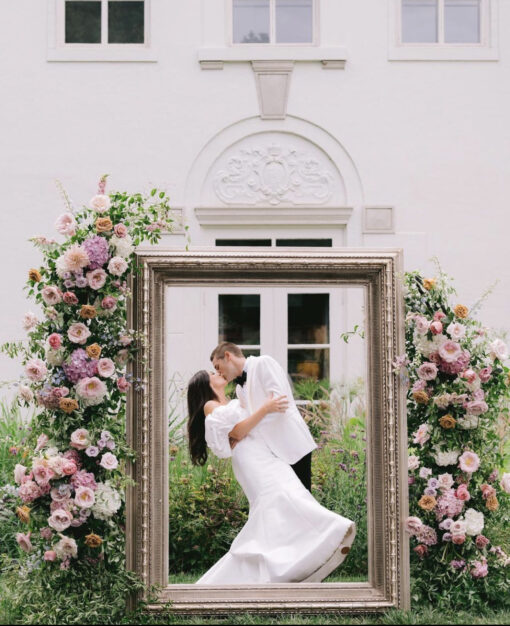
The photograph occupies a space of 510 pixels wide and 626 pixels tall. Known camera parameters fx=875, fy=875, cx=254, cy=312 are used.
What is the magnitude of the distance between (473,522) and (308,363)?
1.17 m

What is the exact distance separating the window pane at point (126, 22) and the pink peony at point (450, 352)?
477 cm

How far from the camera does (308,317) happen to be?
4.87 meters

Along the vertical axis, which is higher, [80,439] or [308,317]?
[308,317]

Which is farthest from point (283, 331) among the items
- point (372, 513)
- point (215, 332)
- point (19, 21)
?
point (19, 21)

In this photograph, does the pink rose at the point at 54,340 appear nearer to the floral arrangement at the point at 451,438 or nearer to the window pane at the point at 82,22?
the floral arrangement at the point at 451,438

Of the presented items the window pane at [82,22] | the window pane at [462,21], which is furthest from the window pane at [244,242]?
the window pane at [462,21]

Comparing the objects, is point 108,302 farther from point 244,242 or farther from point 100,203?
point 244,242

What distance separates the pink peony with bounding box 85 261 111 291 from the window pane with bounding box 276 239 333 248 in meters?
2.48

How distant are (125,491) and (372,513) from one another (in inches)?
49.0

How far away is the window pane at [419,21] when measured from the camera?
7949 mm

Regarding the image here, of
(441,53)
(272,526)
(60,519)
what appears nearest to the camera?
(60,519)

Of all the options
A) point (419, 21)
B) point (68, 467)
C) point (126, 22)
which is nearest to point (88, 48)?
point (126, 22)

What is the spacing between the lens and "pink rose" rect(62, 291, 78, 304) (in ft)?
14.0

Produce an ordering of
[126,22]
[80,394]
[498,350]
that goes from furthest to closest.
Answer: [126,22]
[498,350]
[80,394]
